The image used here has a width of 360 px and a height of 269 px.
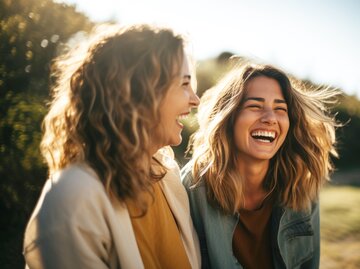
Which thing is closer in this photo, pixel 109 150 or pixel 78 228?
pixel 78 228

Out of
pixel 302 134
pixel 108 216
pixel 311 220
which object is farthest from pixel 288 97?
pixel 108 216

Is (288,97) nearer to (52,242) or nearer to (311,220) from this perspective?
(311,220)

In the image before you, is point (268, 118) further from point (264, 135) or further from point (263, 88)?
point (263, 88)

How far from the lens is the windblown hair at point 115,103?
189cm

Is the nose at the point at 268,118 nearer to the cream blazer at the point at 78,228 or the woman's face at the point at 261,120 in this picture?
the woman's face at the point at 261,120

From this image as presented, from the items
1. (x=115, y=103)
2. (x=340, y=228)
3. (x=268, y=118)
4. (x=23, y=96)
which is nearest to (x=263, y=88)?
(x=268, y=118)

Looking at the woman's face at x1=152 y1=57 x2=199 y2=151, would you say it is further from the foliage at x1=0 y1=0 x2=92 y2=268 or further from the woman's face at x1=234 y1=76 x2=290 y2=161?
the foliage at x1=0 y1=0 x2=92 y2=268

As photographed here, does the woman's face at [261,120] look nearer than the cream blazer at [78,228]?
No

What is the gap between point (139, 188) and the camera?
6.47 feet

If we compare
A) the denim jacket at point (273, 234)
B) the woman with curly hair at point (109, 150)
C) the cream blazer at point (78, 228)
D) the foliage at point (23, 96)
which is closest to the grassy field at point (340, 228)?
the denim jacket at point (273, 234)

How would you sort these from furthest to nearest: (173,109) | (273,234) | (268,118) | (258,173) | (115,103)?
1. (258,173)
2. (273,234)
3. (268,118)
4. (173,109)
5. (115,103)

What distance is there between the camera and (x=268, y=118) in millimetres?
2822

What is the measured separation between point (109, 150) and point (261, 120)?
144 cm

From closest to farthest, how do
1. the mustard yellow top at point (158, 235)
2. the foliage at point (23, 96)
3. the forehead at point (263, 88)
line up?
the mustard yellow top at point (158, 235) < the forehead at point (263, 88) < the foliage at point (23, 96)
